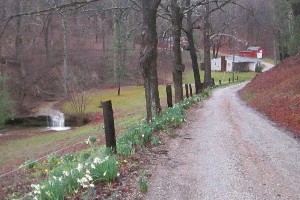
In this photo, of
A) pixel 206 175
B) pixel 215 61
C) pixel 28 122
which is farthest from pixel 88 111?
pixel 215 61

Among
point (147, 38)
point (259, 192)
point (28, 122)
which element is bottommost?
point (28, 122)

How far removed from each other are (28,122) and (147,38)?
30.7 m

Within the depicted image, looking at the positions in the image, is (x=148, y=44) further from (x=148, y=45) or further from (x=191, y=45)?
(x=191, y=45)

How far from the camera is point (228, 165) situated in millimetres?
8602

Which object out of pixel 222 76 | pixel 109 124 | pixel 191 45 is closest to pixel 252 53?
pixel 222 76

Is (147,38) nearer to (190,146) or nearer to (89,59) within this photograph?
(190,146)

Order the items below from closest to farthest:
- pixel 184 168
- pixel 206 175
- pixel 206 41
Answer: pixel 206 175, pixel 184 168, pixel 206 41

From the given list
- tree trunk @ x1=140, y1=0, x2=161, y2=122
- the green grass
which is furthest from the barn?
tree trunk @ x1=140, y1=0, x2=161, y2=122

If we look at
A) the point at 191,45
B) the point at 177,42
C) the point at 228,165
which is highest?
the point at 191,45

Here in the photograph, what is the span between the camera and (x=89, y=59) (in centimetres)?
7131

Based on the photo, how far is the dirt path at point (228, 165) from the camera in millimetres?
6879

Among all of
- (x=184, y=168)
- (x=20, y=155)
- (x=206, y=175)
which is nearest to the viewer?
(x=206, y=175)

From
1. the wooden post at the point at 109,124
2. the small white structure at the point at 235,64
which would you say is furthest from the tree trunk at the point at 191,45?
the small white structure at the point at 235,64

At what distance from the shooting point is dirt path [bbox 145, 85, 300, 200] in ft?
22.6
